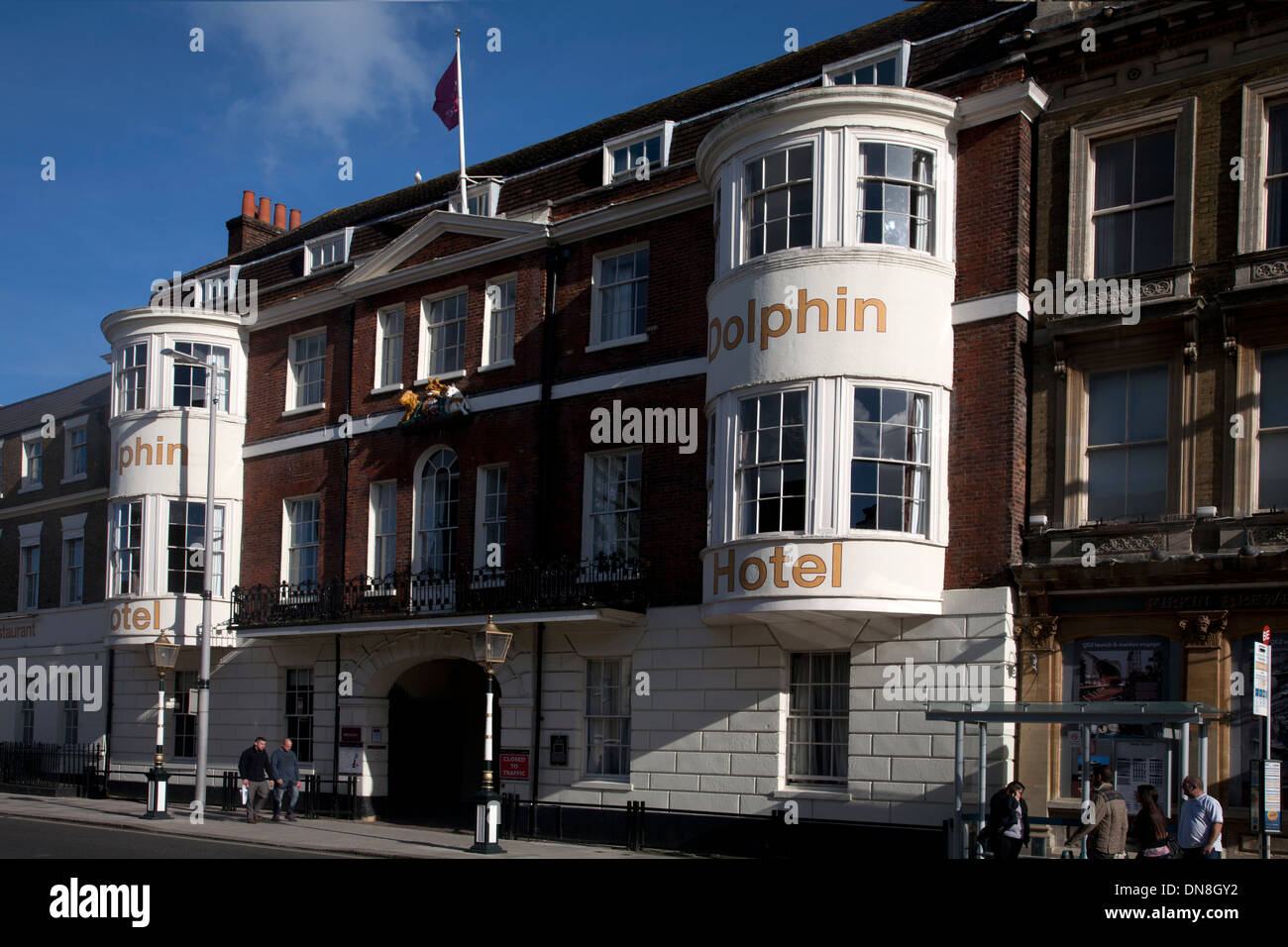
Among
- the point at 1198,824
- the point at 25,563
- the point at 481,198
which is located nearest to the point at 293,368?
the point at 481,198

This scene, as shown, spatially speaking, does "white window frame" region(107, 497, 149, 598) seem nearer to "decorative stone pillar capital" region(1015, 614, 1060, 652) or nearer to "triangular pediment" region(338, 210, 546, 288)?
→ "triangular pediment" region(338, 210, 546, 288)

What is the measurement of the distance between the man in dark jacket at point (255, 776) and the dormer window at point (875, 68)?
52.9 ft

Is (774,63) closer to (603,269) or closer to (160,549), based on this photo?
(603,269)

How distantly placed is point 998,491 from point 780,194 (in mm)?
5475

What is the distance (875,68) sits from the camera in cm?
2083

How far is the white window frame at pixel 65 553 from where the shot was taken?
111ft

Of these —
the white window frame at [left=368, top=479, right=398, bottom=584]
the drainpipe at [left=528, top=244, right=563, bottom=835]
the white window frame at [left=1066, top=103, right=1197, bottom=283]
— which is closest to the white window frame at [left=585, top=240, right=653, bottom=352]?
Result: the drainpipe at [left=528, top=244, right=563, bottom=835]

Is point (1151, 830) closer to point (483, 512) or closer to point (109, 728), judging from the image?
point (483, 512)

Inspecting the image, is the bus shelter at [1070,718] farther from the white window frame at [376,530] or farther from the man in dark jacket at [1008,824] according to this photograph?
the white window frame at [376,530]

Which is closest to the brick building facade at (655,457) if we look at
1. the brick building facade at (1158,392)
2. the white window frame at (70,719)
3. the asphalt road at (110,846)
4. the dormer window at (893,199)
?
the dormer window at (893,199)

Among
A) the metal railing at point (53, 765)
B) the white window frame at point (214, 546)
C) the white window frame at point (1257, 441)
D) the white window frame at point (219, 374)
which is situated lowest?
the metal railing at point (53, 765)

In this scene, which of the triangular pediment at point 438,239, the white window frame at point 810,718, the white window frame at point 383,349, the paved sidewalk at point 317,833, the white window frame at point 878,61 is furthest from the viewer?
the white window frame at point 383,349

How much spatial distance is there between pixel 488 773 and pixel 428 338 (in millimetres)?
10340

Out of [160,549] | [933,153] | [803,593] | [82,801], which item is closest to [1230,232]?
[933,153]
